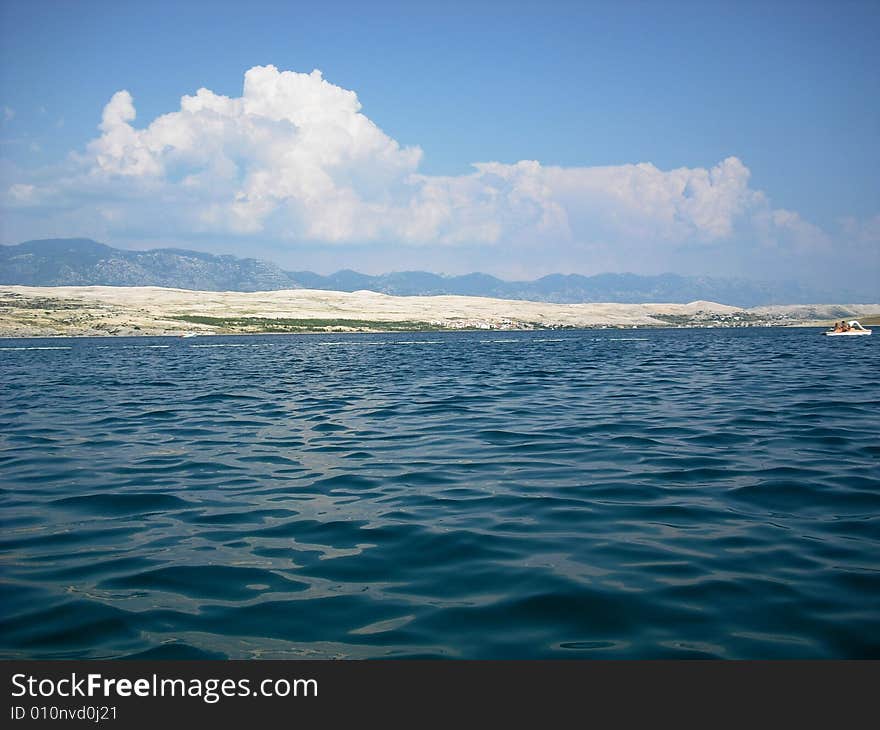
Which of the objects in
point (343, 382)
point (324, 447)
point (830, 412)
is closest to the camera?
point (324, 447)

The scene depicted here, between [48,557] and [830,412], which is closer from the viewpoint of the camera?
[48,557]

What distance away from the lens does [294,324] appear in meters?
177

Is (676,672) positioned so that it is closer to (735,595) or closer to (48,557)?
(735,595)

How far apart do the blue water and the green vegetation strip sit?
150m

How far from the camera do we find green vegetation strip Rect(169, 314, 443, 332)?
550ft

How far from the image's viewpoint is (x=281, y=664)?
5.95 metres

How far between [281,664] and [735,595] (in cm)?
468

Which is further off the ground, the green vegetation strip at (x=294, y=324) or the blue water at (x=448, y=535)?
the green vegetation strip at (x=294, y=324)

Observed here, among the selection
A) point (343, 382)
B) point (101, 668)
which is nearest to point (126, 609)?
point (101, 668)

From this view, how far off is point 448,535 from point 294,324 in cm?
17194

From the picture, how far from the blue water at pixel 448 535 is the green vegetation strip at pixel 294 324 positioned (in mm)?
149938

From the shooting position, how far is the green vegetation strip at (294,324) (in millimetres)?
167500

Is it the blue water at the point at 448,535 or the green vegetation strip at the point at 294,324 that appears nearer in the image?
the blue water at the point at 448,535

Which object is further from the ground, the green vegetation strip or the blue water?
the green vegetation strip
